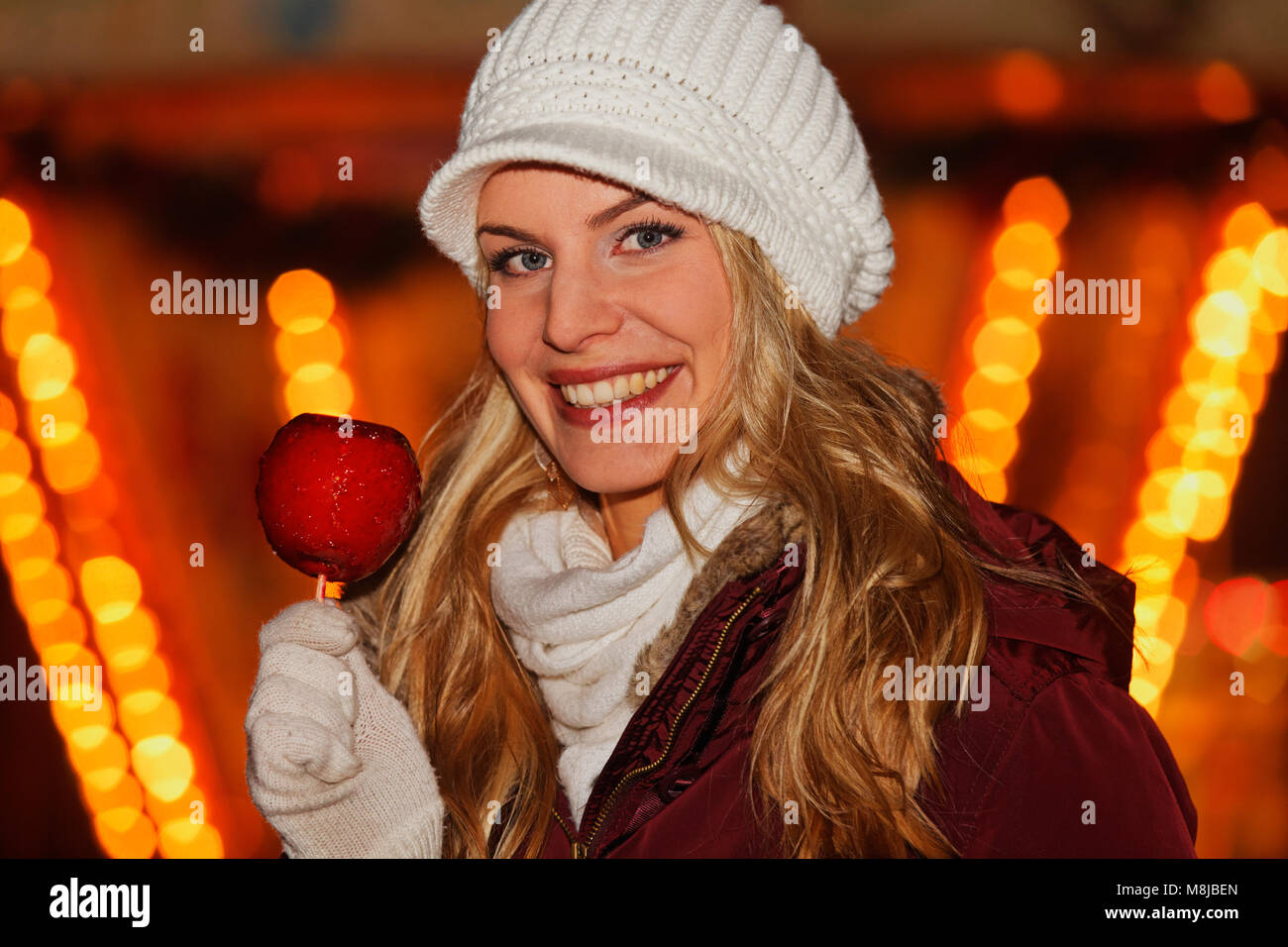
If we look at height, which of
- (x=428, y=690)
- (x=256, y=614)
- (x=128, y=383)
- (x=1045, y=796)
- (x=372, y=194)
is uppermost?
(x=372, y=194)

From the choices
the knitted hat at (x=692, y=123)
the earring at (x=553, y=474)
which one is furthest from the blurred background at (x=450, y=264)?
the knitted hat at (x=692, y=123)

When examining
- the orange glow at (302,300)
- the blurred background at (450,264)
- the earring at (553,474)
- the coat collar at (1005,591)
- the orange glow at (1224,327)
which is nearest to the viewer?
the coat collar at (1005,591)

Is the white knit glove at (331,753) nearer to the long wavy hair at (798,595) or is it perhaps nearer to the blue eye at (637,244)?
the long wavy hair at (798,595)

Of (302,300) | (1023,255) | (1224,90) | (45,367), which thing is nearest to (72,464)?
(45,367)

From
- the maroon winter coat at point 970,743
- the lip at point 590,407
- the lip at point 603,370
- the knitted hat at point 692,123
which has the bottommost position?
the maroon winter coat at point 970,743

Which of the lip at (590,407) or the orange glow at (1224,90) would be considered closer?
the lip at (590,407)

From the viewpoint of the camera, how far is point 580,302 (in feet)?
5.31

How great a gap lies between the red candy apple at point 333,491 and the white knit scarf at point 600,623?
32 cm

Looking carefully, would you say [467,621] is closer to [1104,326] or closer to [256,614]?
[256,614]

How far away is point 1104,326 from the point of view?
4.48 m

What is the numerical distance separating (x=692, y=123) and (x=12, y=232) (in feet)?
12.4

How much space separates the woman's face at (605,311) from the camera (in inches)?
63.6

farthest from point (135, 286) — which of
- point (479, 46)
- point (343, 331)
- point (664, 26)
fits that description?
point (664, 26)

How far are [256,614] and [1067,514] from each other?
336 centimetres
